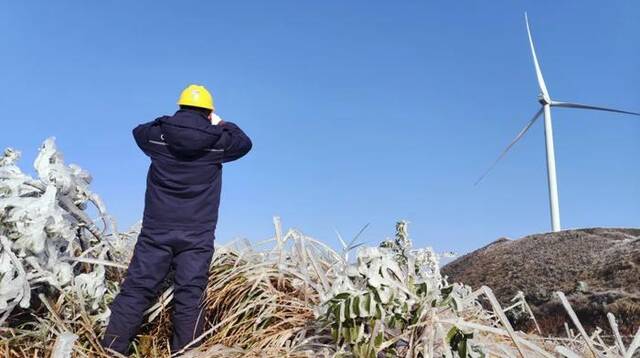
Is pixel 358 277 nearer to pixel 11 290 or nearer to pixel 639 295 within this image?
pixel 11 290

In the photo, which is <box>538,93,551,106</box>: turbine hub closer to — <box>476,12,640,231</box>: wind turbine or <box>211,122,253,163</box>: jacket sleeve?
<box>476,12,640,231</box>: wind turbine

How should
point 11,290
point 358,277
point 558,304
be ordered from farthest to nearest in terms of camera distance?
point 558,304, point 11,290, point 358,277

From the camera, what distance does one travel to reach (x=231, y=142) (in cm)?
474

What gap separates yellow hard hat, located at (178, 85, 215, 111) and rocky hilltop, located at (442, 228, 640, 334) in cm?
835

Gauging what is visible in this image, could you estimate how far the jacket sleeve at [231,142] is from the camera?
471 cm

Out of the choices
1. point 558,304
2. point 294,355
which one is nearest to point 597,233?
point 558,304

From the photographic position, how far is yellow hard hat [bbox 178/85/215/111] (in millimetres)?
4801

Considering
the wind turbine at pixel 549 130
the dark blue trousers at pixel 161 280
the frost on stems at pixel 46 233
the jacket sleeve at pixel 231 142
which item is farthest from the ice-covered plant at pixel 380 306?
the wind turbine at pixel 549 130

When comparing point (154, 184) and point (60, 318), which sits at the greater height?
point (154, 184)

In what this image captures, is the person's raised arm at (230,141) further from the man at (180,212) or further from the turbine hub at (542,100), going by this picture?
the turbine hub at (542,100)

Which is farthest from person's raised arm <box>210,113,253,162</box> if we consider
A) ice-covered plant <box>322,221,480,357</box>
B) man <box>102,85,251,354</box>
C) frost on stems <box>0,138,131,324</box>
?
ice-covered plant <box>322,221,480,357</box>

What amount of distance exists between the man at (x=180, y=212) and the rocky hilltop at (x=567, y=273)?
824cm

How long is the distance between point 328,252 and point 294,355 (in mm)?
1233

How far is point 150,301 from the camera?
4.23 metres
